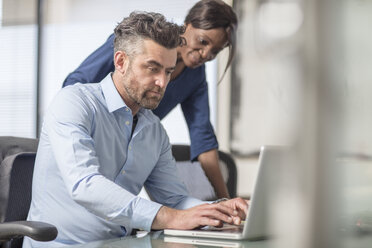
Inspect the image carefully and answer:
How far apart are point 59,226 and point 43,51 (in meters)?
3.77

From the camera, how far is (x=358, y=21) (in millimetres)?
236

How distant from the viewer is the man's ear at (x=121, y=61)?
1436 millimetres

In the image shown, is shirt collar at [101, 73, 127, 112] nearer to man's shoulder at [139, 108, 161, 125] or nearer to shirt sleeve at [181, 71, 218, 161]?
man's shoulder at [139, 108, 161, 125]

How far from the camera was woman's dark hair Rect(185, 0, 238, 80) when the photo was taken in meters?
1.85

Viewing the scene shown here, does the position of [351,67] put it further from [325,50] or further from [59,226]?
[59,226]

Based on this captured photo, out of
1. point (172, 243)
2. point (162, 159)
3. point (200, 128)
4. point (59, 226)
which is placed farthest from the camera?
point (200, 128)

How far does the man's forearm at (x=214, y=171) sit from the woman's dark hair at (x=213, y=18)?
0.45m

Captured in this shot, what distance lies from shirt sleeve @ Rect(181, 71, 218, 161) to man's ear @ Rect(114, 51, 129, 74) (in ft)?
2.44

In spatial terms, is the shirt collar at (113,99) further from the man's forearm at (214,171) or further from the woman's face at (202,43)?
the man's forearm at (214,171)

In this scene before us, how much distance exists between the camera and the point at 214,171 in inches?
80.7

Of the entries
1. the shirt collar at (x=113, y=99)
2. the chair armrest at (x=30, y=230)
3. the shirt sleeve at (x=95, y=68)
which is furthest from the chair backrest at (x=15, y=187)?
the shirt sleeve at (x=95, y=68)

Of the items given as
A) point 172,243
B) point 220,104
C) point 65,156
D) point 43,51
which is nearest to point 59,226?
point 65,156

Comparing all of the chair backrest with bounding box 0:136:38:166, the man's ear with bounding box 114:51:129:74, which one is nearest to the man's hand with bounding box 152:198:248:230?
the man's ear with bounding box 114:51:129:74

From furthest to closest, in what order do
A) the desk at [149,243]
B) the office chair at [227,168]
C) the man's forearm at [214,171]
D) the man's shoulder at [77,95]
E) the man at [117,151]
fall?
1. the office chair at [227,168]
2. the man's forearm at [214,171]
3. the man's shoulder at [77,95]
4. the man at [117,151]
5. the desk at [149,243]
